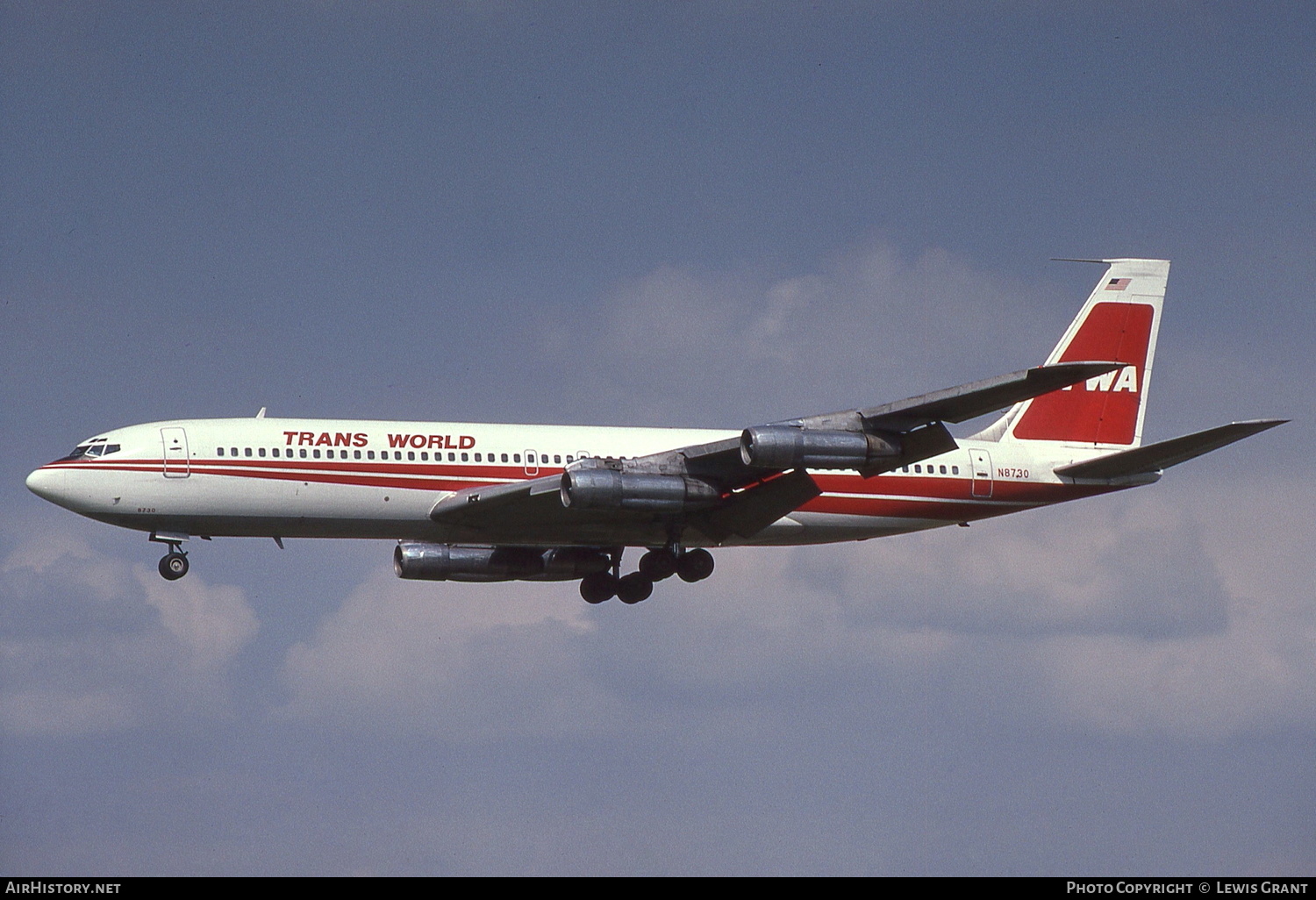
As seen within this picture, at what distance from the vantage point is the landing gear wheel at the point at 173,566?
5388cm

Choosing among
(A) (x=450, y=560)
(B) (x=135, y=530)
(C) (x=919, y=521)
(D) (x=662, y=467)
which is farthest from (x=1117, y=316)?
(B) (x=135, y=530)

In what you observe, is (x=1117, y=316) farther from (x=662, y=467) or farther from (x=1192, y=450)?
(x=662, y=467)

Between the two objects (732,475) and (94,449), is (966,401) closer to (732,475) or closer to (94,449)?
(732,475)

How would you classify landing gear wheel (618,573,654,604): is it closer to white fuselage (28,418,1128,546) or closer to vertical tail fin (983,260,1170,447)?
white fuselage (28,418,1128,546)

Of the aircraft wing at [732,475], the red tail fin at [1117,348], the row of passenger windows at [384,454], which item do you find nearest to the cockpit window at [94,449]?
the row of passenger windows at [384,454]

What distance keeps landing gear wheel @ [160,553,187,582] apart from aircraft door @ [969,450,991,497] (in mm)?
25684

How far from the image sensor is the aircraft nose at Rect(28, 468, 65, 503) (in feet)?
174

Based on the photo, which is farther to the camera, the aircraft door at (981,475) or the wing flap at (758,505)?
the aircraft door at (981,475)

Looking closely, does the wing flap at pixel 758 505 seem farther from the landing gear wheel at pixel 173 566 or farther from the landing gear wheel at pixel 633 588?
the landing gear wheel at pixel 173 566

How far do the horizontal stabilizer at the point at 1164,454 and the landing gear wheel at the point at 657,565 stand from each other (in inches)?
535

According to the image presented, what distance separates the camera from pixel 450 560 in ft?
194

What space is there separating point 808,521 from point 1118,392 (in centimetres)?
1268
